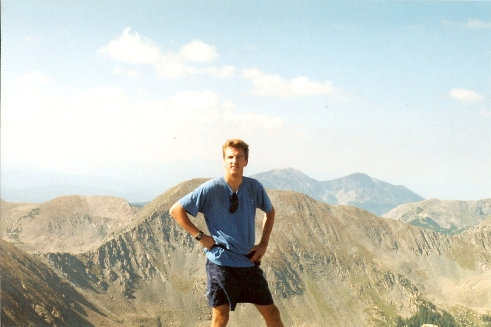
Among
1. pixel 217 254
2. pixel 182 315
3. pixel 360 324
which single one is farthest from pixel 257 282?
pixel 360 324

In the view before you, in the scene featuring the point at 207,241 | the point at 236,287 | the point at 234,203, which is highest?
the point at 234,203

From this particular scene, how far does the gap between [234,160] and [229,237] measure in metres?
1.31

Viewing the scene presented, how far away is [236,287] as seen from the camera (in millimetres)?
6836

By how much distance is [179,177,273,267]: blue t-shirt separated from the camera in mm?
6727

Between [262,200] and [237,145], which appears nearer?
[237,145]

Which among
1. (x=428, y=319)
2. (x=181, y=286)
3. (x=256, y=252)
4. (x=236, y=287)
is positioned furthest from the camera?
(x=428, y=319)

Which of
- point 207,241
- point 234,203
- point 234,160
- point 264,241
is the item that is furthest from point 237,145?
point 264,241

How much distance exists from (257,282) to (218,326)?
1.01 m

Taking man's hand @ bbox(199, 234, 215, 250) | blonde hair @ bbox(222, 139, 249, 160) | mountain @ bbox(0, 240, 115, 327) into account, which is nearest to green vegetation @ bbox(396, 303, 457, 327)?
mountain @ bbox(0, 240, 115, 327)

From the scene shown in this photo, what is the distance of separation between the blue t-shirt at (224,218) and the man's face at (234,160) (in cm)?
34

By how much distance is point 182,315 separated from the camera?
150 m

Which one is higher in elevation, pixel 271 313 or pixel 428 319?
pixel 271 313

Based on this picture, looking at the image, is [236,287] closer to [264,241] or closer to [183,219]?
[264,241]

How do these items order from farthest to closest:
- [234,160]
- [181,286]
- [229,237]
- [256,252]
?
1. [181,286]
2. [256,252]
3. [229,237]
4. [234,160]
